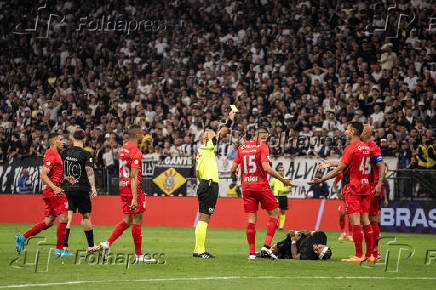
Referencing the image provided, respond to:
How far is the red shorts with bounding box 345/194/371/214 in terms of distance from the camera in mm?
13688

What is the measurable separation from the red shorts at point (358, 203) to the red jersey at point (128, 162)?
4035 mm

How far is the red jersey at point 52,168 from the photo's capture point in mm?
13977

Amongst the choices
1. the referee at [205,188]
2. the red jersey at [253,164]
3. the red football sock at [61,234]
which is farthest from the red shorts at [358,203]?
the red football sock at [61,234]

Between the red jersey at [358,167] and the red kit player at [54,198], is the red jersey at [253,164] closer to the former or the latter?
the red jersey at [358,167]

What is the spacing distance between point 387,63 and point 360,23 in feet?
9.62

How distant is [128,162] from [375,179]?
493 cm

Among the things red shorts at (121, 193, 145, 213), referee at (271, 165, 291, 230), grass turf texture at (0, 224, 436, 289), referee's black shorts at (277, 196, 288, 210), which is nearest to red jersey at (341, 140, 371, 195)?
grass turf texture at (0, 224, 436, 289)

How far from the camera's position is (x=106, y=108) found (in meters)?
32.1

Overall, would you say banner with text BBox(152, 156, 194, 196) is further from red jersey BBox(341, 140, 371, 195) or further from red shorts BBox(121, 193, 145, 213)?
red shorts BBox(121, 193, 145, 213)

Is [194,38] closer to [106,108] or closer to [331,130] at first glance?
[106,108]

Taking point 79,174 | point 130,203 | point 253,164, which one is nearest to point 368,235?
point 253,164

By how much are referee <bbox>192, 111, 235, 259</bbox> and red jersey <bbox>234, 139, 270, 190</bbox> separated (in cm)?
58

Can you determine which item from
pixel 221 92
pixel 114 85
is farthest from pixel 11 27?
pixel 221 92

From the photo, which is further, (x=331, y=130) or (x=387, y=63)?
(x=387, y=63)
